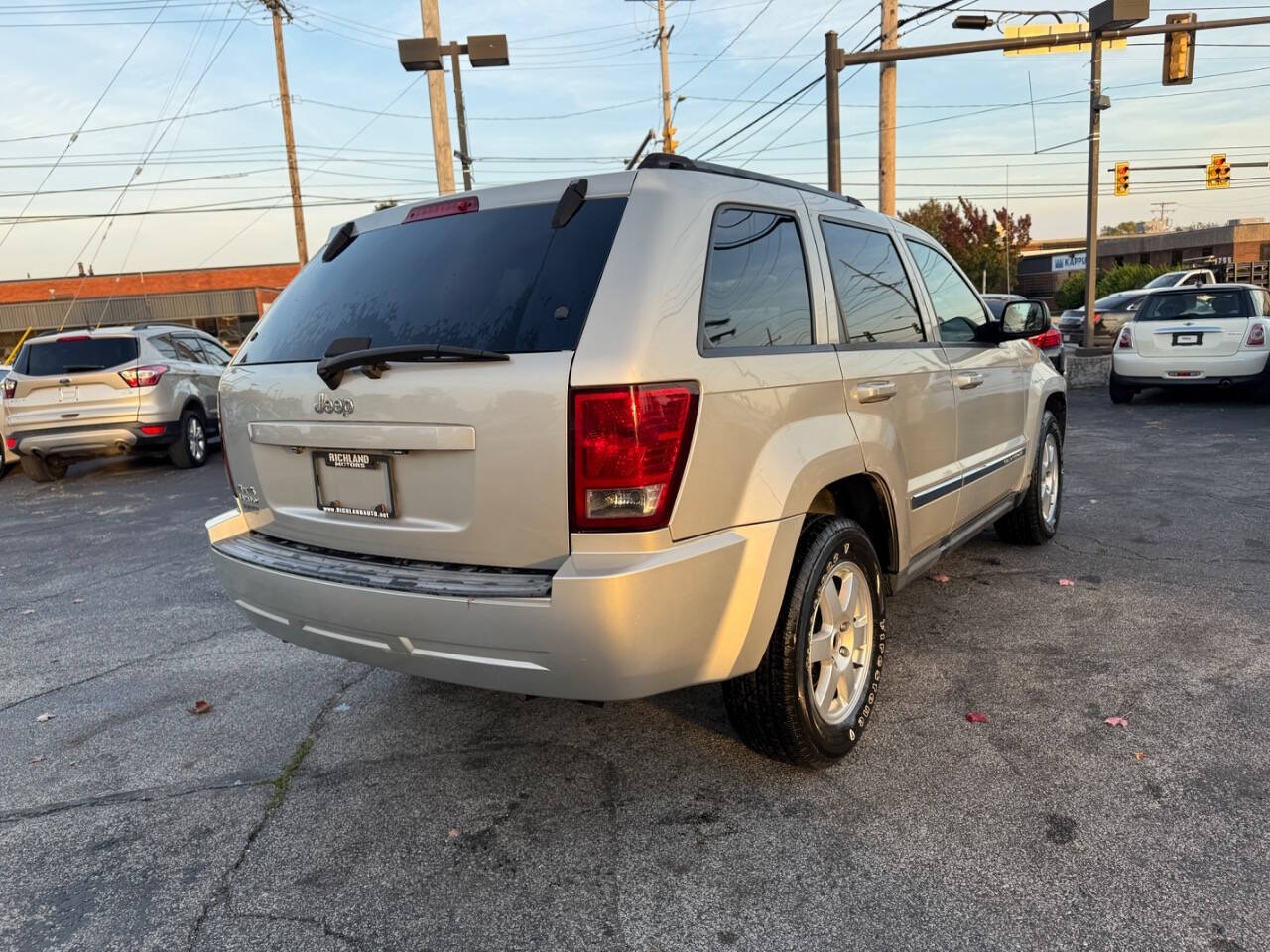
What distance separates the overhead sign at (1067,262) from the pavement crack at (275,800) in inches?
2460

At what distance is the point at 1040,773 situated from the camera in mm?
2979

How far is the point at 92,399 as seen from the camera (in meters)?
10.1

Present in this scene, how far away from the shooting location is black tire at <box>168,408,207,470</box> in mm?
10859

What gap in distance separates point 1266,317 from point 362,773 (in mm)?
12776

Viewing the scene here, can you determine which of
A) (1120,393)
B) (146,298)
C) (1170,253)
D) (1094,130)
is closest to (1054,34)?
(1094,130)

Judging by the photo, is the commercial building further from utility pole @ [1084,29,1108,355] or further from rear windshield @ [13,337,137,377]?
rear windshield @ [13,337,137,377]

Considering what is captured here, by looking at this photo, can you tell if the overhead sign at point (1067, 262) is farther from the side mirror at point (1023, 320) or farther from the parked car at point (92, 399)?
the side mirror at point (1023, 320)

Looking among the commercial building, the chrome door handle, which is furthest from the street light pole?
the commercial building

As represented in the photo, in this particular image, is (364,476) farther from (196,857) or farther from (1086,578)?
(1086,578)

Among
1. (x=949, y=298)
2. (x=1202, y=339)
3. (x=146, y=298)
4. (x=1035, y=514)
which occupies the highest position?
(x=146, y=298)

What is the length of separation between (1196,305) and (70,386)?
1377cm

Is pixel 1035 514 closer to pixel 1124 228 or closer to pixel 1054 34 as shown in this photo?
pixel 1054 34

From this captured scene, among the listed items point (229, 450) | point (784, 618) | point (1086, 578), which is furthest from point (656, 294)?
point (1086, 578)

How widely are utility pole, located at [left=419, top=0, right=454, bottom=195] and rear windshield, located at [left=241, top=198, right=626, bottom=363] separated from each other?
38.1 ft
